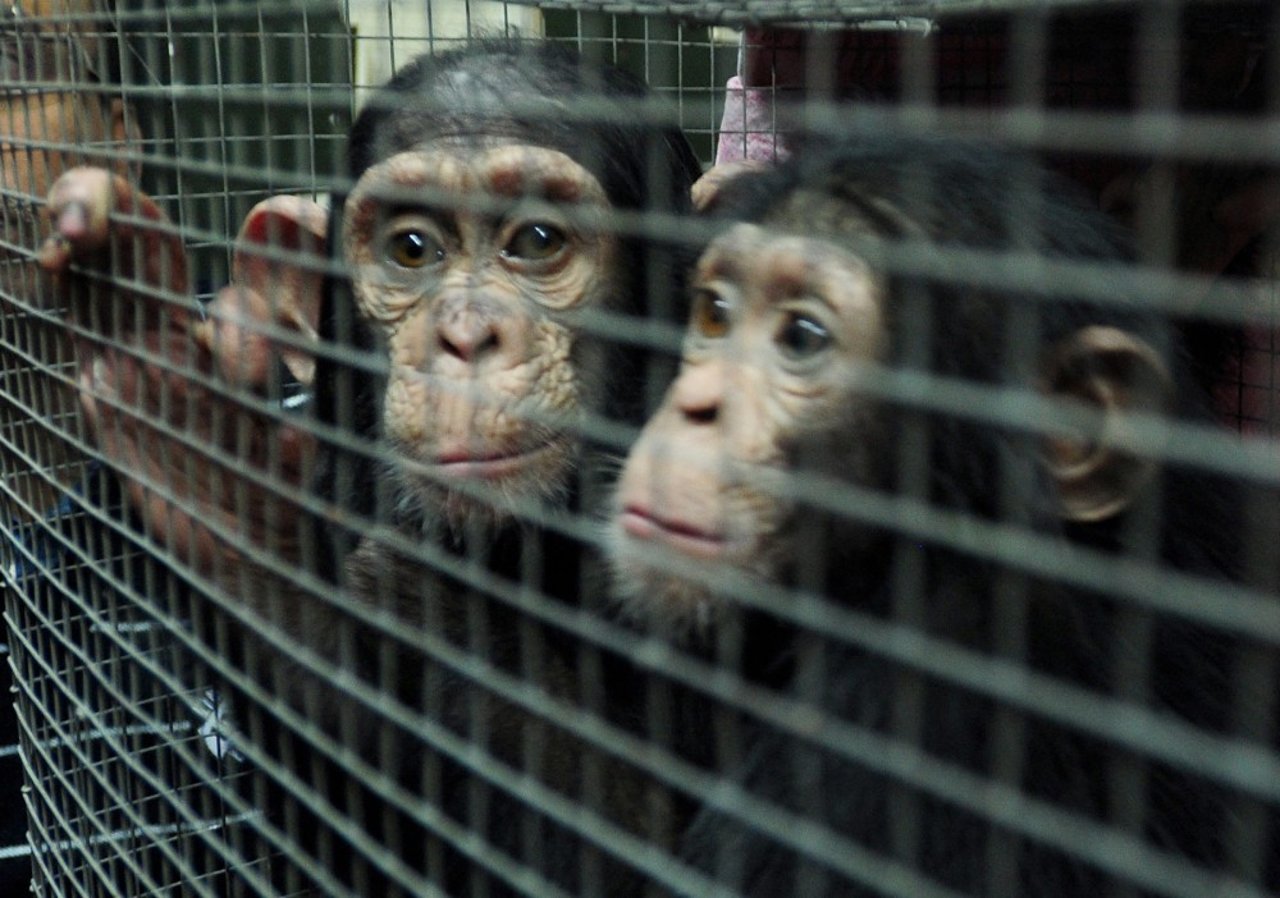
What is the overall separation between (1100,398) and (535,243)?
810 mm

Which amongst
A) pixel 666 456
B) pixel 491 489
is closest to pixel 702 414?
pixel 666 456

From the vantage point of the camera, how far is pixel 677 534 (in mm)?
1137

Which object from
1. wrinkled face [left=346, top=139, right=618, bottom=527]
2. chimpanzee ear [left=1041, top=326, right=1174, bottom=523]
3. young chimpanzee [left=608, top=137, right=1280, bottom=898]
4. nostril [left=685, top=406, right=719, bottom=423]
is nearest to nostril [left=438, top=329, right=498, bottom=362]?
wrinkled face [left=346, top=139, right=618, bottom=527]

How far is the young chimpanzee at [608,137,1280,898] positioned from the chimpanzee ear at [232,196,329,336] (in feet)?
1.59

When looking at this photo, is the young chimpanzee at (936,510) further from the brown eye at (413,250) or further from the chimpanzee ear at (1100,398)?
the brown eye at (413,250)

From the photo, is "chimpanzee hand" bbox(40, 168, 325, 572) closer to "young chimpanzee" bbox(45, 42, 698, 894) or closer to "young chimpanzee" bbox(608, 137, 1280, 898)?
"young chimpanzee" bbox(45, 42, 698, 894)

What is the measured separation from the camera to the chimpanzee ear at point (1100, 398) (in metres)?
1.03

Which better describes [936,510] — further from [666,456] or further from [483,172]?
[483,172]

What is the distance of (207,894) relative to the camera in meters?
1.49

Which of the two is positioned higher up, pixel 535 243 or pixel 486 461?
pixel 535 243

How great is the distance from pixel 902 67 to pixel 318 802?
135cm

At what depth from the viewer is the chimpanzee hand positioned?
1479 millimetres

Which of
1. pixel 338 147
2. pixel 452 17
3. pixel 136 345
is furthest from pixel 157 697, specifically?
pixel 452 17

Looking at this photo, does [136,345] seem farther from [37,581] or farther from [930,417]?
[930,417]
